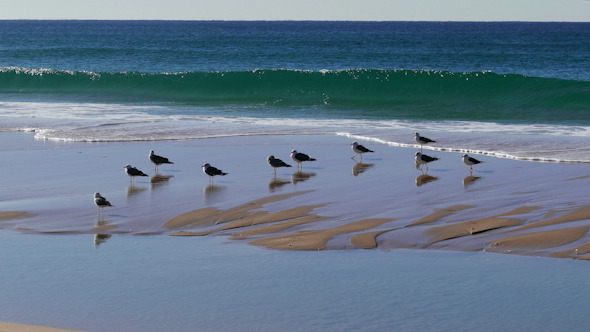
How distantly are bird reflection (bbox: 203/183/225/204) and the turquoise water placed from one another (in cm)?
255

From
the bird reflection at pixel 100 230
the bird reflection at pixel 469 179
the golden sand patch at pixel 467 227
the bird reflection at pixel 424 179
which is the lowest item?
the bird reflection at pixel 100 230

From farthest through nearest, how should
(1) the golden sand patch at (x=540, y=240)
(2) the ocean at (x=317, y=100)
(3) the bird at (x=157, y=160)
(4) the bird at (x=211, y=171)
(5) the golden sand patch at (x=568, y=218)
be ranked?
(2) the ocean at (x=317, y=100) → (3) the bird at (x=157, y=160) → (4) the bird at (x=211, y=171) → (5) the golden sand patch at (x=568, y=218) → (1) the golden sand patch at (x=540, y=240)

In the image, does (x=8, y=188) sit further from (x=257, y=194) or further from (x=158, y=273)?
(x=158, y=273)

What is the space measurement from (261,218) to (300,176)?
144 inches

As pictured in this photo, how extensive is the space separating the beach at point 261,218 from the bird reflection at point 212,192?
0.03 m

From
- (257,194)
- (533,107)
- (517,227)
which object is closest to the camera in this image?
(517,227)

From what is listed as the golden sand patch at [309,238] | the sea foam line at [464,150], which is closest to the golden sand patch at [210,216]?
the golden sand patch at [309,238]

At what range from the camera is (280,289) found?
8.41 metres

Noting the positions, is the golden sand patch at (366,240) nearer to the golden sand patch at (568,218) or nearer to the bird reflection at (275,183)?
the golden sand patch at (568,218)

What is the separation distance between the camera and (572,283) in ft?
27.7

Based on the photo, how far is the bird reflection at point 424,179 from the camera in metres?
14.1

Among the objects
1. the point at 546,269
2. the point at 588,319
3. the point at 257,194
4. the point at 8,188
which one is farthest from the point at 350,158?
the point at 588,319

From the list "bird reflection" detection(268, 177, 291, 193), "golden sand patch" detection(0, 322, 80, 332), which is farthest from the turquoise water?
"bird reflection" detection(268, 177, 291, 193)

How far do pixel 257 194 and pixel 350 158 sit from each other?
A: 4.30 m
